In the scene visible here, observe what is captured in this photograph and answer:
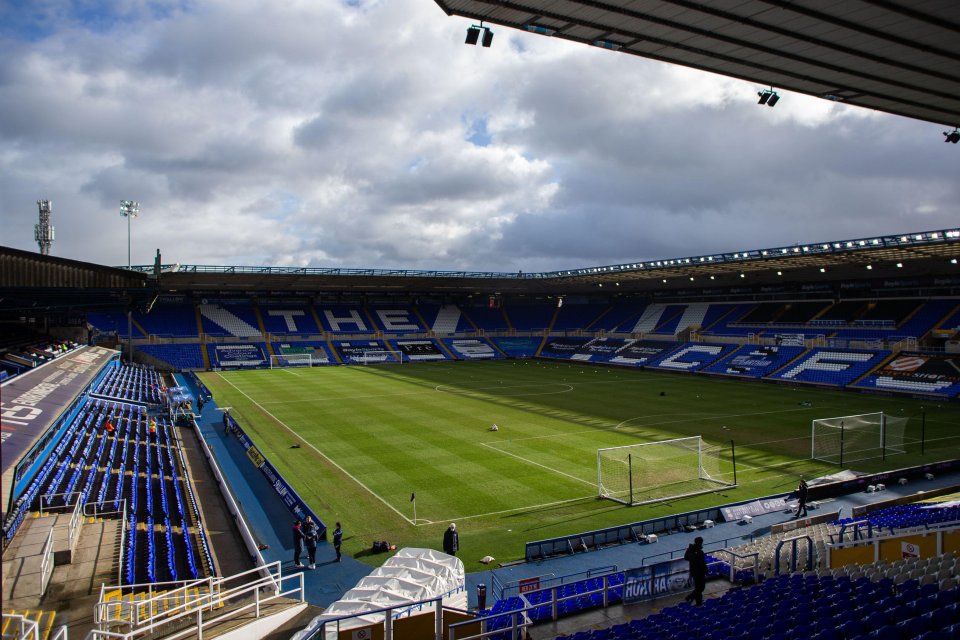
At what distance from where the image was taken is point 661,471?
2352 cm

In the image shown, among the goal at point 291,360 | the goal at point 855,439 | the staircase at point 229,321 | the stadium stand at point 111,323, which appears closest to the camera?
the goal at point 855,439

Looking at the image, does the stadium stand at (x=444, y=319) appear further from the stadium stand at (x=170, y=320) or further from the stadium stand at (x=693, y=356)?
the stadium stand at (x=693, y=356)

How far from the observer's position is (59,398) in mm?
17203

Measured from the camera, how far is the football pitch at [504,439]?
19281 mm

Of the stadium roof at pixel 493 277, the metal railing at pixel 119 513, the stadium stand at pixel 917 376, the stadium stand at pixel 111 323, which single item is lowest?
the metal railing at pixel 119 513

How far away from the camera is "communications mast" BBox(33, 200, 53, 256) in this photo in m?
66.2

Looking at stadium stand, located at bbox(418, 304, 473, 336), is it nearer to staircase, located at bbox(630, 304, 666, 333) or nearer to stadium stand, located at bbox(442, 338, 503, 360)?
stadium stand, located at bbox(442, 338, 503, 360)

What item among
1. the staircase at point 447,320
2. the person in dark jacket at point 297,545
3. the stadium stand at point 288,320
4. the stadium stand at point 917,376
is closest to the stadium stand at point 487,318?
the staircase at point 447,320

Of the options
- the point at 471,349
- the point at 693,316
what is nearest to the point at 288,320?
the point at 471,349

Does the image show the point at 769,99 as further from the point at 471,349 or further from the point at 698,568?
the point at 471,349

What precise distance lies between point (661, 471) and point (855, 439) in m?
9.98

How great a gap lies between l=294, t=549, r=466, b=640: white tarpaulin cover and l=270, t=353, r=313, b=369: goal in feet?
176

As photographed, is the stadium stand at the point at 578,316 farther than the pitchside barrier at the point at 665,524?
Yes

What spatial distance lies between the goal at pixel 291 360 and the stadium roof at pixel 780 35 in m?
56.3
